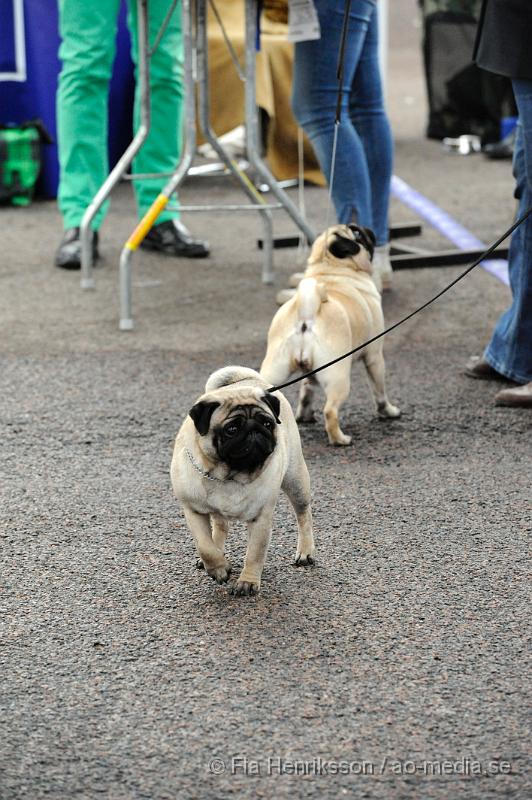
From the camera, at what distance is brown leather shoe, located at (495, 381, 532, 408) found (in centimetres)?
350

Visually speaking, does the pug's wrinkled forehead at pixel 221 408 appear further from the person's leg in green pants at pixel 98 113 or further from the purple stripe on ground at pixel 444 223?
the person's leg in green pants at pixel 98 113

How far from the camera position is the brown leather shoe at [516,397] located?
350cm

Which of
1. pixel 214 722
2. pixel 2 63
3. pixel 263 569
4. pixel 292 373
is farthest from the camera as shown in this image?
pixel 2 63

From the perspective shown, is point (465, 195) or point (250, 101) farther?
point (465, 195)

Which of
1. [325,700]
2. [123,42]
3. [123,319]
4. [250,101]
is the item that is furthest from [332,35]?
[123,42]

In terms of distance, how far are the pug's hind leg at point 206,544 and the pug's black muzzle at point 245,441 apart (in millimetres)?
160

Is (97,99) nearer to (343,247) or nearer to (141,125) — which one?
(141,125)

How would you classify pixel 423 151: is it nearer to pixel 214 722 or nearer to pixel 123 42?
pixel 123 42

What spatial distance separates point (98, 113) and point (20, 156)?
5.15 feet

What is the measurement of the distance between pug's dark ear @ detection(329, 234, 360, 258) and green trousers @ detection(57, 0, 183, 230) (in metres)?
2.07

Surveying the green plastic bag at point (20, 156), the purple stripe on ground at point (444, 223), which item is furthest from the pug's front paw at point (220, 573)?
the green plastic bag at point (20, 156)

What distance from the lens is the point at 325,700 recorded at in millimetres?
1931

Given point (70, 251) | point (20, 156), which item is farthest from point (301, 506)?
point (20, 156)

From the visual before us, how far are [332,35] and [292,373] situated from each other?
5.09ft
